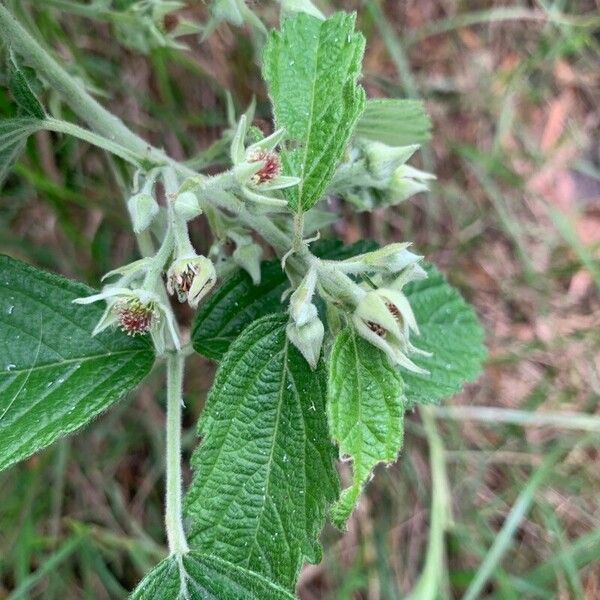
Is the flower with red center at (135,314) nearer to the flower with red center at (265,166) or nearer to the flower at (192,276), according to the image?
the flower at (192,276)

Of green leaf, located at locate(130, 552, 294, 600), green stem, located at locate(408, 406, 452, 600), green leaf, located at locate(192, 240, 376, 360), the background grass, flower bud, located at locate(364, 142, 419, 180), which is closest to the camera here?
green leaf, located at locate(130, 552, 294, 600)

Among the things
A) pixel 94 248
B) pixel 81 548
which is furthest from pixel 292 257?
pixel 81 548

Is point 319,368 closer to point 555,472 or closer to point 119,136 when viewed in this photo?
point 119,136

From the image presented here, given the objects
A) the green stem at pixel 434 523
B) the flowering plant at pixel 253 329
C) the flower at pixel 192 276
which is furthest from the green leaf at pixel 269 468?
the green stem at pixel 434 523

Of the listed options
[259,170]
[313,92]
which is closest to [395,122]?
[313,92]

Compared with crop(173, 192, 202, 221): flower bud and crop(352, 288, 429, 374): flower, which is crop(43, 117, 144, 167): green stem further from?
crop(352, 288, 429, 374): flower

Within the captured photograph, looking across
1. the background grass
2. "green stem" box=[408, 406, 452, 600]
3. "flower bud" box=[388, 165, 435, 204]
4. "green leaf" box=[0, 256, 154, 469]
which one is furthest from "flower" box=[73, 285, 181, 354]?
"green stem" box=[408, 406, 452, 600]
